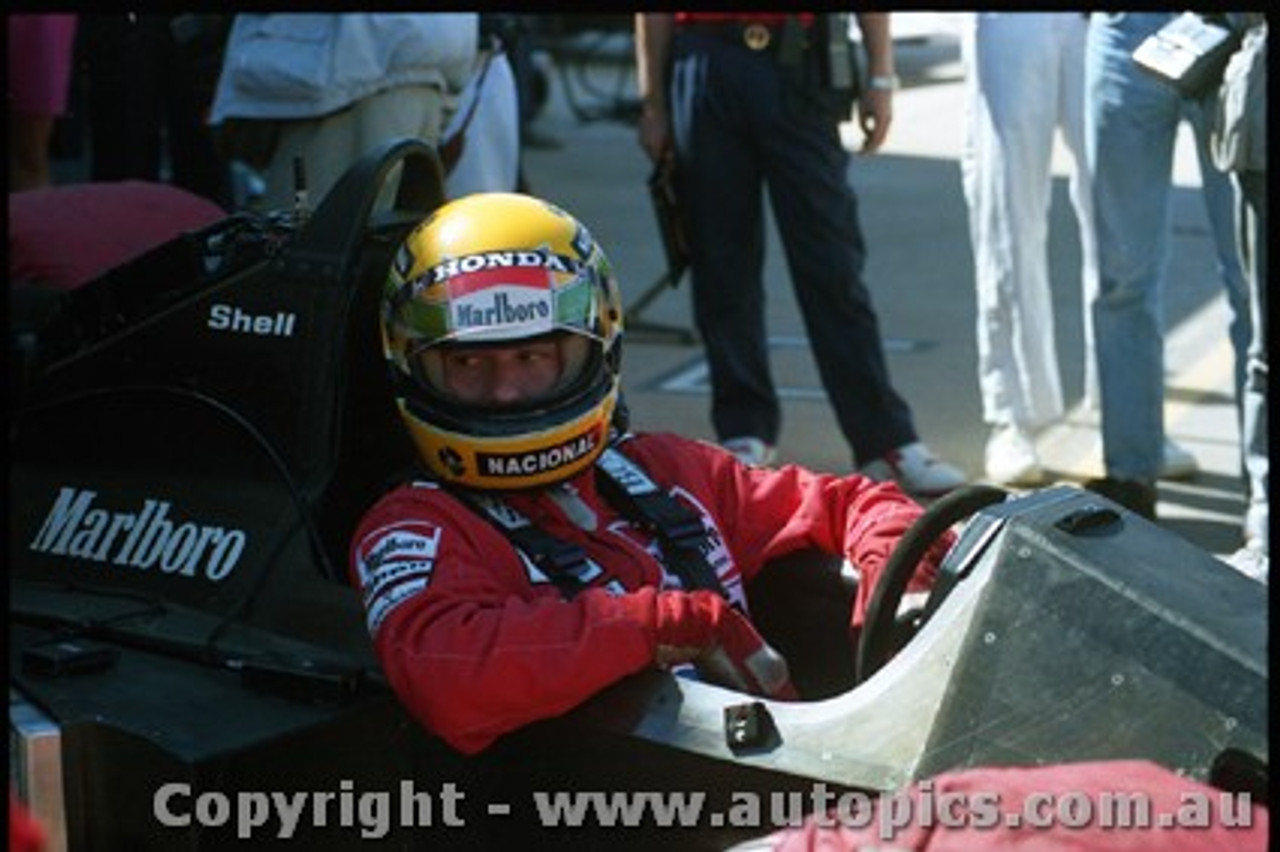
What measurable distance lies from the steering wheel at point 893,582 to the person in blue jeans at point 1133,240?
2689 millimetres

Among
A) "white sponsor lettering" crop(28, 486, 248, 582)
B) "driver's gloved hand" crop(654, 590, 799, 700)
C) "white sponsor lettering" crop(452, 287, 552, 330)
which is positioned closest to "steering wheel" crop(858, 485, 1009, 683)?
"driver's gloved hand" crop(654, 590, 799, 700)

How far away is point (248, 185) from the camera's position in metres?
9.88

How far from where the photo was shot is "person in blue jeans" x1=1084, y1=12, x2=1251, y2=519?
628 centimetres

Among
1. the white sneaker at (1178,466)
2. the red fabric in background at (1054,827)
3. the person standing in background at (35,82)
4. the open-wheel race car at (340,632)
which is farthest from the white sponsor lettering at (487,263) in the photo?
the person standing in background at (35,82)

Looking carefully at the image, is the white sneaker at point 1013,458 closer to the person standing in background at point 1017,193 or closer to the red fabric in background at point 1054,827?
the person standing in background at point 1017,193

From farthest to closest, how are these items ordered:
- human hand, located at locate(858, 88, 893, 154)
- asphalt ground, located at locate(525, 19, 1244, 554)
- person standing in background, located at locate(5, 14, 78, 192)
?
person standing in background, located at locate(5, 14, 78, 192) → asphalt ground, located at locate(525, 19, 1244, 554) → human hand, located at locate(858, 88, 893, 154)

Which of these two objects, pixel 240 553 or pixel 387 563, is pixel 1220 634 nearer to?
pixel 387 563

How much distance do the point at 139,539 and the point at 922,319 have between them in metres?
5.26

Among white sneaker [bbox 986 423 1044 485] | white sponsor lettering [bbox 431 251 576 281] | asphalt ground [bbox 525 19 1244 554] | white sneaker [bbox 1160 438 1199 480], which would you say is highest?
white sponsor lettering [bbox 431 251 576 281]

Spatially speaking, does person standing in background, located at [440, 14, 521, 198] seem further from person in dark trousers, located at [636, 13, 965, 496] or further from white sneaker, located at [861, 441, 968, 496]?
white sneaker, located at [861, 441, 968, 496]

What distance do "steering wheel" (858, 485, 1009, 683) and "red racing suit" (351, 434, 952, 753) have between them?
0.17m

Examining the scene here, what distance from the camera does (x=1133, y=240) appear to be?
21.1ft

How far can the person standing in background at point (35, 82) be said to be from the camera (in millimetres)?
7938

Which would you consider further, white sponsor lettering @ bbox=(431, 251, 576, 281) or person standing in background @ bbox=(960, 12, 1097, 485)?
person standing in background @ bbox=(960, 12, 1097, 485)
